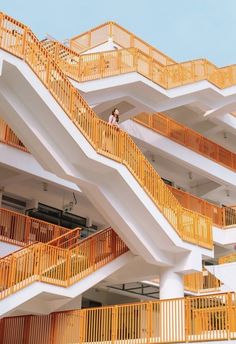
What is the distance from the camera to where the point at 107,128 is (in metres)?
19.1

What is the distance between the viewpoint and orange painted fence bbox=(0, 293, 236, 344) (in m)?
16.2

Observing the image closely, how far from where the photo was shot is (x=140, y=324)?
58.3 ft

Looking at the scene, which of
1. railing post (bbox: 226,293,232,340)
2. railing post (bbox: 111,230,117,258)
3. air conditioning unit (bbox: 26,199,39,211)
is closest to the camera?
railing post (bbox: 226,293,232,340)

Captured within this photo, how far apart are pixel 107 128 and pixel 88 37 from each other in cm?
1338

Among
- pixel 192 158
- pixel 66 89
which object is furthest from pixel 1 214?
pixel 192 158

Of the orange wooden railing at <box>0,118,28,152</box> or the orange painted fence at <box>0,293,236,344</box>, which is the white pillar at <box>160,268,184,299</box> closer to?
the orange painted fence at <box>0,293,236,344</box>

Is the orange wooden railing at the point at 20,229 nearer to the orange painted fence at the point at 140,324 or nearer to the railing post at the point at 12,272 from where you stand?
the orange painted fence at the point at 140,324

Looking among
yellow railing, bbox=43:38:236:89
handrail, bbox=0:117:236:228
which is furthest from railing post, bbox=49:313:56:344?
→ handrail, bbox=0:117:236:228

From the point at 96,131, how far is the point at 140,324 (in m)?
6.16

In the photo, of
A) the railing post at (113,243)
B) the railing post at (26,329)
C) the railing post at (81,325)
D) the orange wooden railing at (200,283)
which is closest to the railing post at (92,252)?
the railing post at (113,243)

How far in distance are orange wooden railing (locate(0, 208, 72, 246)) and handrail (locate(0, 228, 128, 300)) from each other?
1508mm

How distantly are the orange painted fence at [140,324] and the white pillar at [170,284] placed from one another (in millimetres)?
2572

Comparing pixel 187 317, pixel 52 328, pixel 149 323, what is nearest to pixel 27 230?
pixel 52 328

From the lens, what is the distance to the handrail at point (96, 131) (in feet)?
55.9
